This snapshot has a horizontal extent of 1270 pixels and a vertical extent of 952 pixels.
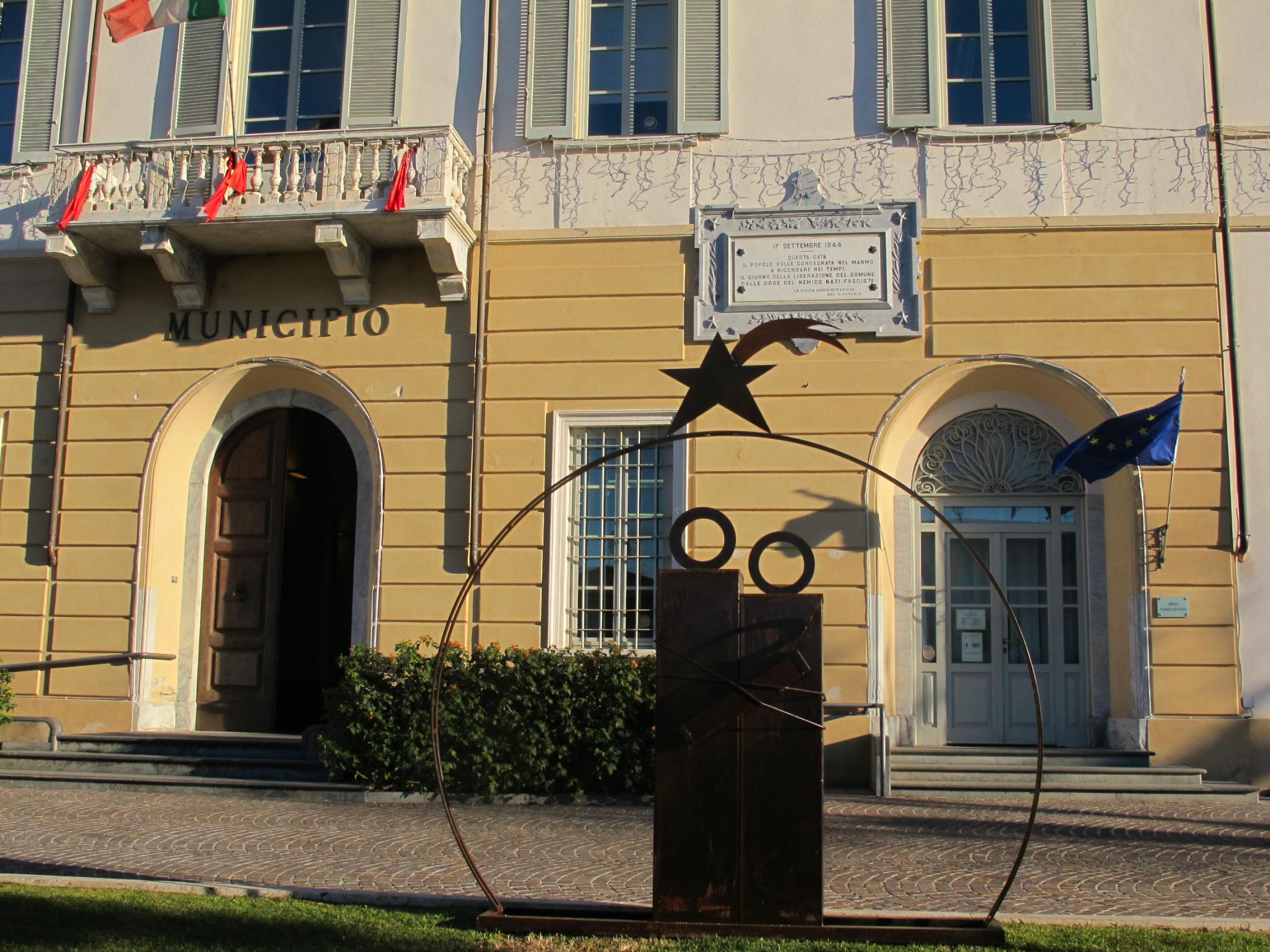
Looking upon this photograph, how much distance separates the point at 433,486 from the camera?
12.9 m

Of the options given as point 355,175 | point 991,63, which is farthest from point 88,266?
point 991,63

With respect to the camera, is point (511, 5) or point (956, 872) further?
point (511, 5)

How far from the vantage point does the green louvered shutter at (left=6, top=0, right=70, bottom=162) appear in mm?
14148

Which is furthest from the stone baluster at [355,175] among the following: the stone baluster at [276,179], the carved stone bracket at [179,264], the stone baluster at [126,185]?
the stone baluster at [126,185]

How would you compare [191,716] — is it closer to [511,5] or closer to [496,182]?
[496,182]

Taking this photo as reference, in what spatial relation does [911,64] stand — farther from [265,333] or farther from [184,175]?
[184,175]

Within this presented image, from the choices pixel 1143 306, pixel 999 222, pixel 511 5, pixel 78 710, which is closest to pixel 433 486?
pixel 78 710

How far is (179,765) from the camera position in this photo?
11703 mm

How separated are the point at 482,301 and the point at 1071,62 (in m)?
6.67

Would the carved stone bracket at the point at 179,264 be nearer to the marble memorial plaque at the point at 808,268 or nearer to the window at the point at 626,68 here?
the window at the point at 626,68

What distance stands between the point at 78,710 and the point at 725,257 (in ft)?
27.5

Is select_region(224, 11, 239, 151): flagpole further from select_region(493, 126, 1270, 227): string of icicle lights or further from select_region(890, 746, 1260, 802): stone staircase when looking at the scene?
select_region(890, 746, 1260, 802): stone staircase

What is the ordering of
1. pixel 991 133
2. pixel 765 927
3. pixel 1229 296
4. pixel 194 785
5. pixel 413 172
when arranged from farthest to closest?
1. pixel 991 133
2. pixel 413 172
3. pixel 1229 296
4. pixel 194 785
5. pixel 765 927

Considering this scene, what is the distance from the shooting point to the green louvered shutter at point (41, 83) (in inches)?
557
